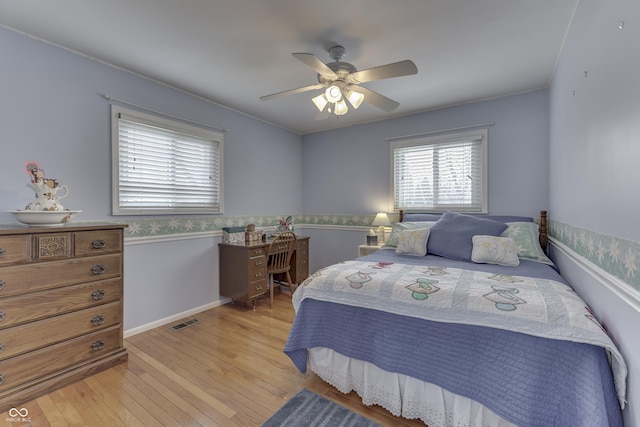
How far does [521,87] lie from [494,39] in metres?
1.18

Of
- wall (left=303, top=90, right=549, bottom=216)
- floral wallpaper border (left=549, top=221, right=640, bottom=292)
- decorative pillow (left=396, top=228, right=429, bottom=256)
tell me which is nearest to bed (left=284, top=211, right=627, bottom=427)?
floral wallpaper border (left=549, top=221, right=640, bottom=292)

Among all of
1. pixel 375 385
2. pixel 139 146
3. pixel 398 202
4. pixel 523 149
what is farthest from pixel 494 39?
pixel 139 146

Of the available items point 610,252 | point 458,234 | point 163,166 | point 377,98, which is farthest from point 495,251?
point 163,166

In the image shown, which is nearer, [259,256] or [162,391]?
[162,391]

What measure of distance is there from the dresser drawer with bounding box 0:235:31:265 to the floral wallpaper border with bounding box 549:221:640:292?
2.99m

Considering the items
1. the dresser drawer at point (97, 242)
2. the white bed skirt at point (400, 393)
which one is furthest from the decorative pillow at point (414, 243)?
the dresser drawer at point (97, 242)

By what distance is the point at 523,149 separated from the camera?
312 centimetres

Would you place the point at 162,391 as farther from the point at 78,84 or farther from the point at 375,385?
the point at 78,84

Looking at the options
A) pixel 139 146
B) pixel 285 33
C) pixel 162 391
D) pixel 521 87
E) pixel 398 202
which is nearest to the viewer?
pixel 162 391

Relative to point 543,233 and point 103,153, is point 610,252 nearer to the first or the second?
point 543,233

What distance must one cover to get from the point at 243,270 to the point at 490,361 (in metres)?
2.53

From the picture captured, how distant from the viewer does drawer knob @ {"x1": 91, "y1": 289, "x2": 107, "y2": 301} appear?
204cm

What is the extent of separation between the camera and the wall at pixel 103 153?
204 centimetres

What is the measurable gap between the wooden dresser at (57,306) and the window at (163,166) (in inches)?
26.2
